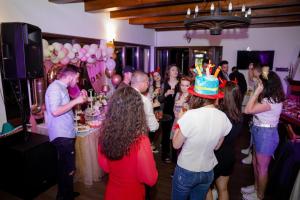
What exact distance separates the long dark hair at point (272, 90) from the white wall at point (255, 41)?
486cm

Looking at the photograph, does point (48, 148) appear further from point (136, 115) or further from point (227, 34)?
point (227, 34)

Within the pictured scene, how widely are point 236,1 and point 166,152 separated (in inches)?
109

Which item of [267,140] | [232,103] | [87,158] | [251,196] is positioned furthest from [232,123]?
[87,158]

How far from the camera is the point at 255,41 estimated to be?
6.69 m

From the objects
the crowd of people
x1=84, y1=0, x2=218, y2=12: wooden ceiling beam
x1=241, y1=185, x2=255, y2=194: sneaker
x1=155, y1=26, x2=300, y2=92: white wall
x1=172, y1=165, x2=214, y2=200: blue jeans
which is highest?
x1=84, y1=0, x2=218, y2=12: wooden ceiling beam

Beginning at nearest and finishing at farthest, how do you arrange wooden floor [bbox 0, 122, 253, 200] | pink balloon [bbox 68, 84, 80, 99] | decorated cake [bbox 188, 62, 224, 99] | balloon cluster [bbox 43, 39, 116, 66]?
decorated cake [bbox 188, 62, 224, 99], wooden floor [bbox 0, 122, 253, 200], balloon cluster [bbox 43, 39, 116, 66], pink balloon [bbox 68, 84, 80, 99]

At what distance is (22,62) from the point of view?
2662 millimetres

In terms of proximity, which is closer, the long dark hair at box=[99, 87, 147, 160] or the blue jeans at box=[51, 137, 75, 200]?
the long dark hair at box=[99, 87, 147, 160]

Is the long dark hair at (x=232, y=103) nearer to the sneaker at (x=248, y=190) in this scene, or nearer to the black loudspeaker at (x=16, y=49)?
the sneaker at (x=248, y=190)

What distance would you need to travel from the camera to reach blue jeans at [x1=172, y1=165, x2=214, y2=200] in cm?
174

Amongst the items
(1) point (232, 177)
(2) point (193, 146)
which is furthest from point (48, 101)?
(1) point (232, 177)

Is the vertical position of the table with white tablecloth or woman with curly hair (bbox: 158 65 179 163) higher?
woman with curly hair (bbox: 158 65 179 163)

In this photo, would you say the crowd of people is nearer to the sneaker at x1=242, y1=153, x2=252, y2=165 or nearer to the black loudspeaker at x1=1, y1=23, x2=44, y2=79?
the black loudspeaker at x1=1, y1=23, x2=44, y2=79

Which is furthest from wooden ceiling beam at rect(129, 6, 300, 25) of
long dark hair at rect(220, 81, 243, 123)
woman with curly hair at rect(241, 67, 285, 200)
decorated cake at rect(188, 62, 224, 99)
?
decorated cake at rect(188, 62, 224, 99)
